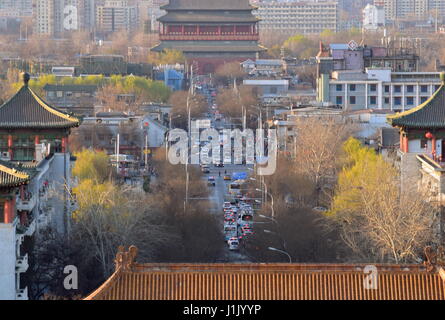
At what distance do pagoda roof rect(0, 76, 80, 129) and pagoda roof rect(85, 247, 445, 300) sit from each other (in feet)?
64.2

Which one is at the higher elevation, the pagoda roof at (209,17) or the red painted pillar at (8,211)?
the pagoda roof at (209,17)

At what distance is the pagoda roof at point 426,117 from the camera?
5050 cm

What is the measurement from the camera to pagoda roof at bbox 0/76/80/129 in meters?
49.7

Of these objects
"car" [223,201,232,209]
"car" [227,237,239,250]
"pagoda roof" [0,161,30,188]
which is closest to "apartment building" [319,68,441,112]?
"car" [223,201,232,209]

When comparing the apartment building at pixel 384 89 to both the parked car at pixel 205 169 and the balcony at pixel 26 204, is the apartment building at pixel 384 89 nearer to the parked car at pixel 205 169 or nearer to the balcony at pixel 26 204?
the parked car at pixel 205 169

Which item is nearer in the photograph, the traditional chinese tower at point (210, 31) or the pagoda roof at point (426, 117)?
the pagoda roof at point (426, 117)

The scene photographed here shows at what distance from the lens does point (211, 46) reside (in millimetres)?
130750

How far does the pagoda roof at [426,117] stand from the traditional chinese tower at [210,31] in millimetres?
78621

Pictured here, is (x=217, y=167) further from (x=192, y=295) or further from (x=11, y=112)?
(x=192, y=295)

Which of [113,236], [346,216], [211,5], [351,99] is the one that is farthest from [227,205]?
[211,5]

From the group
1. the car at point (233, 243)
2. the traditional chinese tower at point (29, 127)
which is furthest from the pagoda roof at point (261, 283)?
the traditional chinese tower at point (29, 127)

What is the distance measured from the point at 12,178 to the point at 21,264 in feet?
7.18

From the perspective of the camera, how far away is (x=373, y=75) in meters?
93.8

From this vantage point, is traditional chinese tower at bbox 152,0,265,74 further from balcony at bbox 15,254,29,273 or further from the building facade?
balcony at bbox 15,254,29,273
